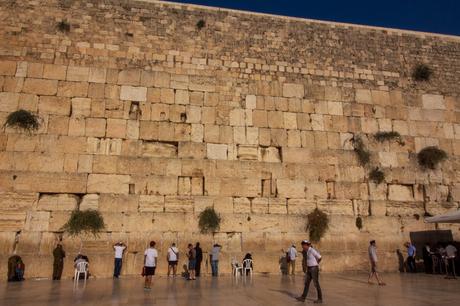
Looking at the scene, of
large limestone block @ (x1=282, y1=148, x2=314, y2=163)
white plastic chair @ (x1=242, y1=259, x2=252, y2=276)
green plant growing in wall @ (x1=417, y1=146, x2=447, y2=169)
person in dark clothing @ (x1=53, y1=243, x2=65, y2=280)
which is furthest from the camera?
green plant growing in wall @ (x1=417, y1=146, x2=447, y2=169)

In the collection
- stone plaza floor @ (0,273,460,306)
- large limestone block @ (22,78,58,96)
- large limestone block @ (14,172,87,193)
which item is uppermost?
large limestone block @ (22,78,58,96)

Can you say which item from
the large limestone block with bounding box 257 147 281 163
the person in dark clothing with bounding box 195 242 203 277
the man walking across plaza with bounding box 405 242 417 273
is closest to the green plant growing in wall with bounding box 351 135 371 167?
the large limestone block with bounding box 257 147 281 163

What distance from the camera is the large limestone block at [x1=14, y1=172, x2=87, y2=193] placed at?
991 centimetres

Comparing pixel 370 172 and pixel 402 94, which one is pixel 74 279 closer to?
pixel 370 172

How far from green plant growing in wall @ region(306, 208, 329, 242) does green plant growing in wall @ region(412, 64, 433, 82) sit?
5810mm

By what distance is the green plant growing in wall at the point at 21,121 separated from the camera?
10.3 m

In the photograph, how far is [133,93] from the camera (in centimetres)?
1121

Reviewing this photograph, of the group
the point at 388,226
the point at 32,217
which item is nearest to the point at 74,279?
the point at 32,217

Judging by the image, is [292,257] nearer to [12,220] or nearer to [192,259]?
[192,259]

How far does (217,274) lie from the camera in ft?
32.7

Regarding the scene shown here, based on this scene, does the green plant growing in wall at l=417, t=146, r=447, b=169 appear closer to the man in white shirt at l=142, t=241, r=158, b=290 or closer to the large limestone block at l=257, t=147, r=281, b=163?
the large limestone block at l=257, t=147, r=281, b=163

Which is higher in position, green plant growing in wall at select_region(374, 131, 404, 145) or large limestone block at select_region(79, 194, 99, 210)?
A: green plant growing in wall at select_region(374, 131, 404, 145)

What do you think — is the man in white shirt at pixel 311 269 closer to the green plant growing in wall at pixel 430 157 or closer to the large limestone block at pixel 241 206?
the large limestone block at pixel 241 206

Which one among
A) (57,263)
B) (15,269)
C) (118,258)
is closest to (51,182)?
(57,263)
